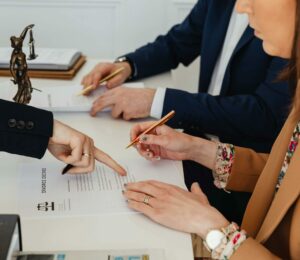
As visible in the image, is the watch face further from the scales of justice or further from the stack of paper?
the stack of paper

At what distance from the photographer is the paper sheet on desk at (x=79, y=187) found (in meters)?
0.93

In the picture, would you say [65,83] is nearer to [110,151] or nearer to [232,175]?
[110,151]

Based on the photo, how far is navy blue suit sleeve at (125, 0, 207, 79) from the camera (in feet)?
5.71

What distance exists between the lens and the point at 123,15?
2.86 meters

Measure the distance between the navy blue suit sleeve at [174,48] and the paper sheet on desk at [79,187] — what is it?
65 cm

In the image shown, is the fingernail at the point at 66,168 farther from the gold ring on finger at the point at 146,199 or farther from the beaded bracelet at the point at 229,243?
the beaded bracelet at the point at 229,243

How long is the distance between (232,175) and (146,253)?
0.52 metres

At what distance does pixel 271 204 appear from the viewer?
107 cm

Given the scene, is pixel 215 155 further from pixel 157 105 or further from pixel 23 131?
pixel 23 131

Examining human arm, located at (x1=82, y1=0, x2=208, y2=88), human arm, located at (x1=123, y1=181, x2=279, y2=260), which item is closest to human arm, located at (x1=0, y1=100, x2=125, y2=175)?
human arm, located at (x1=123, y1=181, x2=279, y2=260)

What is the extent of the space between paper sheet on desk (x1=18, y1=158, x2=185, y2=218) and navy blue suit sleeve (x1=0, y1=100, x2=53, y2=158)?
5 cm

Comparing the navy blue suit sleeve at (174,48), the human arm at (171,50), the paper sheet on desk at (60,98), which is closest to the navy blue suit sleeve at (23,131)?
the paper sheet on desk at (60,98)

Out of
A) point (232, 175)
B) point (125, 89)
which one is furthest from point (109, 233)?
point (125, 89)

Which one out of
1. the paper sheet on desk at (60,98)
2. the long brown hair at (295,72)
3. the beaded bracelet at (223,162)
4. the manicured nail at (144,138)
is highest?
the long brown hair at (295,72)
